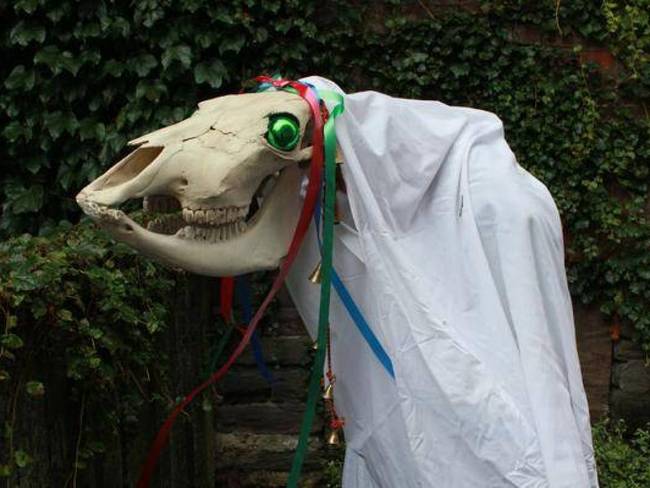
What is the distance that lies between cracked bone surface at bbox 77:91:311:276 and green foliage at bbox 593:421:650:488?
295cm

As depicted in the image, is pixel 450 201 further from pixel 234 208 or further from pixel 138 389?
pixel 138 389

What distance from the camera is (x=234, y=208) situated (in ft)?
6.08

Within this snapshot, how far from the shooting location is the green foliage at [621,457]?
446 cm

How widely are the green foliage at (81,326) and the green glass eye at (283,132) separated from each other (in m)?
0.50

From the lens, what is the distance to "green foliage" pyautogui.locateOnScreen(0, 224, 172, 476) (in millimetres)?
1890

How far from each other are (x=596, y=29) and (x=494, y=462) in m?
3.21

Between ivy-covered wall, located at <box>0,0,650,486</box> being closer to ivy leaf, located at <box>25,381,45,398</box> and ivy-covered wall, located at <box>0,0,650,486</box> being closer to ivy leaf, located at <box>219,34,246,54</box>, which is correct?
ivy leaf, located at <box>219,34,246,54</box>

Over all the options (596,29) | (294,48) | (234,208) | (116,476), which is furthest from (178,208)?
(596,29)

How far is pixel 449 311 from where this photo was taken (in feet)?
6.43

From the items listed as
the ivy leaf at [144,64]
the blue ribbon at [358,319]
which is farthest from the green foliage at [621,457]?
the blue ribbon at [358,319]

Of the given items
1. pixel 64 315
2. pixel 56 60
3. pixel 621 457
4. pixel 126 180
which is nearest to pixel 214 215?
pixel 126 180

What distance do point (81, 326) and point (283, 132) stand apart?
0.59 metres

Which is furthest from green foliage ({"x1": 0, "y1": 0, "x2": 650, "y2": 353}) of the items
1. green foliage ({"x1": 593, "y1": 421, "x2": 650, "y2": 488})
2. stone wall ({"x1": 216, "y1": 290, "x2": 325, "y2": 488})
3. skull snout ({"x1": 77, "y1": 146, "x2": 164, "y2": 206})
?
skull snout ({"x1": 77, "y1": 146, "x2": 164, "y2": 206})

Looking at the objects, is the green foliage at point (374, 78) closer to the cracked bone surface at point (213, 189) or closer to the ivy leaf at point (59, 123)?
the ivy leaf at point (59, 123)
